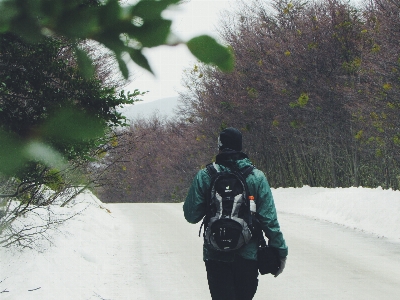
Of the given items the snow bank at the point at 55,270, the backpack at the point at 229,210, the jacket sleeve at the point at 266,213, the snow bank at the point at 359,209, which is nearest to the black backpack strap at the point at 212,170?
the backpack at the point at 229,210

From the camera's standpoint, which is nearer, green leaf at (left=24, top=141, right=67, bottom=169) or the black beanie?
green leaf at (left=24, top=141, right=67, bottom=169)

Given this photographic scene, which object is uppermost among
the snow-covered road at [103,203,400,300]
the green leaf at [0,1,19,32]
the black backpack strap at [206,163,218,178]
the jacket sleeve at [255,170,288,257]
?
the green leaf at [0,1,19,32]

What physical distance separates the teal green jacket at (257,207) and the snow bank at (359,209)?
9145 mm

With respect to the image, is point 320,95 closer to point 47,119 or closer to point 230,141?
point 230,141

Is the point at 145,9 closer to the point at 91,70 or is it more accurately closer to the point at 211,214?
the point at 91,70

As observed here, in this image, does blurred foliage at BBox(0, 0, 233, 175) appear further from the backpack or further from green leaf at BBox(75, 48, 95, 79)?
the backpack

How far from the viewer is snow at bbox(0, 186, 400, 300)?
22.4 ft

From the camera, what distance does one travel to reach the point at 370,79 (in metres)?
18.4

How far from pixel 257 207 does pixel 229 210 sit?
181mm

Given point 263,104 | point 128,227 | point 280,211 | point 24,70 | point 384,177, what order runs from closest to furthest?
point 24,70 < point 128,227 < point 280,211 < point 384,177 < point 263,104

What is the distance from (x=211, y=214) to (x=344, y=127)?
71.5 feet

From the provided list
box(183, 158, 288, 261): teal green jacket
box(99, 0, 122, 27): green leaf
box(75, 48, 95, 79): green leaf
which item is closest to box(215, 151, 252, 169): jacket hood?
box(183, 158, 288, 261): teal green jacket

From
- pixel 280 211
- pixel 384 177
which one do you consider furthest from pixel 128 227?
pixel 384 177

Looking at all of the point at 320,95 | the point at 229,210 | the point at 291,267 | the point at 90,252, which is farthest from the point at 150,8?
the point at 320,95
